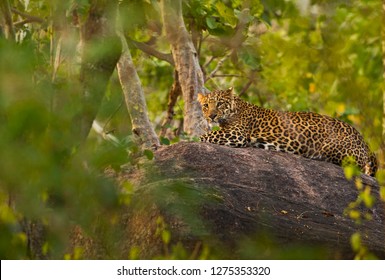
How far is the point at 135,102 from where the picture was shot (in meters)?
14.1

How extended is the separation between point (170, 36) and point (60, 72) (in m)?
8.11

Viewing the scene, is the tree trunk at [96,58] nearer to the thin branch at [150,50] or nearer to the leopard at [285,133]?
the leopard at [285,133]

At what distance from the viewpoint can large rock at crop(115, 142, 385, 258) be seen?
10.2 metres

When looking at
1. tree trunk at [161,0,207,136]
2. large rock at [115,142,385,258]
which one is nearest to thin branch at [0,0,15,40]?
large rock at [115,142,385,258]

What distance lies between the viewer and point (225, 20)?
14.8 m

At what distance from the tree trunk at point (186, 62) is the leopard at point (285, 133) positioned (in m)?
0.23

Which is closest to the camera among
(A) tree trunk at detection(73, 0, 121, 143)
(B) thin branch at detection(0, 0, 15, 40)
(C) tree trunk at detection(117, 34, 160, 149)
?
(A) tree trunk at detection(73, 0, 121, 143)

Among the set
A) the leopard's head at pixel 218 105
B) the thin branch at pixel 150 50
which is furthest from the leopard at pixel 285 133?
the thin branch at pixel 150 50

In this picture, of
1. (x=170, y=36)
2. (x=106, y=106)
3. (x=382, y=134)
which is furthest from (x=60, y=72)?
(x=170, y=36)

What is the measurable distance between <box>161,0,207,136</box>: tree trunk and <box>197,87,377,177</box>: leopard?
229mm

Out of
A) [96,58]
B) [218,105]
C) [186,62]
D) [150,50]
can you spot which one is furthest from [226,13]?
[96,58]

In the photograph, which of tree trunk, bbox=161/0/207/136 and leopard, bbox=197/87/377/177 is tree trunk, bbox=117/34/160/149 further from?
leopard, bbox=197/87/377/177

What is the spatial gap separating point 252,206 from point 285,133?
359 cm

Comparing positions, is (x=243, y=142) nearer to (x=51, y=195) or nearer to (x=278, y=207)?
(x=278, y=207)
